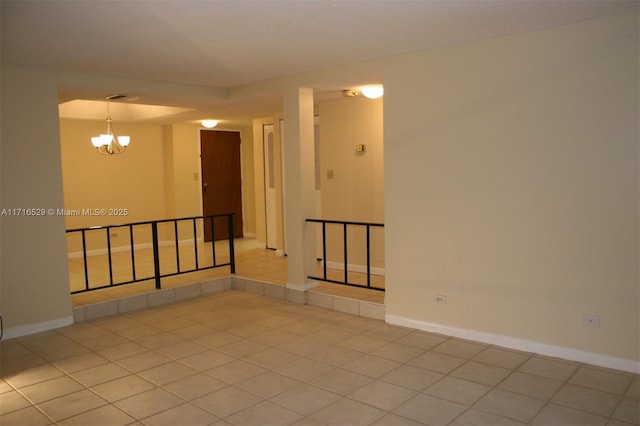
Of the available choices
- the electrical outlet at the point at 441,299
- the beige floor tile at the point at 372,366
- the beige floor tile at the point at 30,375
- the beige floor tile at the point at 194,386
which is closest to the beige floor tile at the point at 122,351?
the beige floor tile at the point at 30,375

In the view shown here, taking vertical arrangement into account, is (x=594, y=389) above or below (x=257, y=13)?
below

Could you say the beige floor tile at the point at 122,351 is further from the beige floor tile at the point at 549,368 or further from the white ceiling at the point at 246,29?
the beige floor tile at the point at 549,368

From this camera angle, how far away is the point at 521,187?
3623mm

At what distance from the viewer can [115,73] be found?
4660 mm

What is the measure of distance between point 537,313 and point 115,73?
4169mm

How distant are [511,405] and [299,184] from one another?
2956 mm

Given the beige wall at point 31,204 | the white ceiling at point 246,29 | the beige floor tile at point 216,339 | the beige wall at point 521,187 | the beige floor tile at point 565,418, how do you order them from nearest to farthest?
the beige floor tile at point 565,418
the white ceiling at point 246,29
the beige wall at point 521,187
the beige floor tile at point 216,339
the beige wall at point 31,204

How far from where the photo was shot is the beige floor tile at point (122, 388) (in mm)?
3123

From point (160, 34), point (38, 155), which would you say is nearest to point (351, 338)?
point (160, 34)

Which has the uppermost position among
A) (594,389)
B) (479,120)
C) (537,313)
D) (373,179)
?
(479,120)

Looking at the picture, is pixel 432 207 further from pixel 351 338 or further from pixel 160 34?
pixel 160 34

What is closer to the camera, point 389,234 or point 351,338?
point 351,338

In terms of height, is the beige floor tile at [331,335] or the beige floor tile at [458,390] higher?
the beige floor tile at [331,335]

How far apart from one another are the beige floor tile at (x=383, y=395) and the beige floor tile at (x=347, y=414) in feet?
0.20
